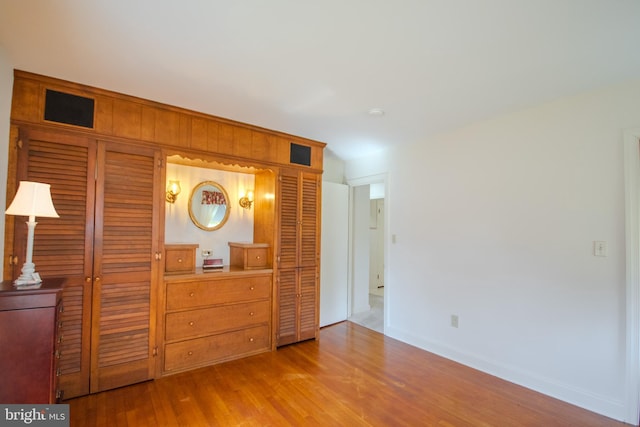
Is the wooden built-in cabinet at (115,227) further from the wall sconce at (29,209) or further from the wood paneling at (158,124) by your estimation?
the wall sconce at (29,209)

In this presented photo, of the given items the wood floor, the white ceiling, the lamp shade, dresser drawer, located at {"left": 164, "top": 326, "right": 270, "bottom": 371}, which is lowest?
the wood floor

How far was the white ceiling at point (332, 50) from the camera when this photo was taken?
5.06 feet

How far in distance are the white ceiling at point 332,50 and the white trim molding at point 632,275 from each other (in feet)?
1.99

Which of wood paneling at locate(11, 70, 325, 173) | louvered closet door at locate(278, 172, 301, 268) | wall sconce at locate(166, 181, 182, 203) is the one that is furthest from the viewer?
louvered closet door at locate(278, 172, 301, 268)

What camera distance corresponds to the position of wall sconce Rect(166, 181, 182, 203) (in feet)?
10.2

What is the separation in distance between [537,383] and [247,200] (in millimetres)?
3328

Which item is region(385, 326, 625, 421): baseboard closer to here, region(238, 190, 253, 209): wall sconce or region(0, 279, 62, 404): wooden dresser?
region(238, 190, 253, 209): wall sconce

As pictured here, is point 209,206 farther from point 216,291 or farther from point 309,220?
point 309,220

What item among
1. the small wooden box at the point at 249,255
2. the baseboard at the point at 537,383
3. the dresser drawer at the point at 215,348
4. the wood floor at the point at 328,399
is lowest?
the wood floor at the point at 328,399

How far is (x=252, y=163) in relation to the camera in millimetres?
3234

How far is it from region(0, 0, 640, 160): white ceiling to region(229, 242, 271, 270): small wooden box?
1425 mm

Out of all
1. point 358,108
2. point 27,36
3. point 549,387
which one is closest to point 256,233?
point 358,108

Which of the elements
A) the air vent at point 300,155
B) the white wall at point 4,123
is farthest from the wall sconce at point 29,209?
the air vent at point 300,155

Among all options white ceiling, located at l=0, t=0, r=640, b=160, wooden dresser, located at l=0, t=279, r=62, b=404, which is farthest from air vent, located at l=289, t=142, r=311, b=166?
wooden dresser, located at l=0, t=279, r=62, b=404
